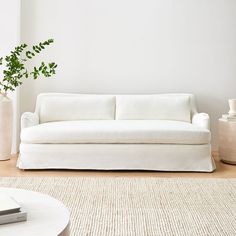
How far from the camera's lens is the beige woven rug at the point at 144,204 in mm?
2508

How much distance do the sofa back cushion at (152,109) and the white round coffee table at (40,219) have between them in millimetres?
2829

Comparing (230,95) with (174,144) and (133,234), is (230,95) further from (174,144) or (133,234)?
(133,234)

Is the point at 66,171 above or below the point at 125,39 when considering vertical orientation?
below

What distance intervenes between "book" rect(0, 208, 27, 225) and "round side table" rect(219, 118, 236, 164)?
3170mm

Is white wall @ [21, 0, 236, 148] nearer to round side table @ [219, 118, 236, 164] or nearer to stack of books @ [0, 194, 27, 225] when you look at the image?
round side table @ [219, 118, 236, 164]

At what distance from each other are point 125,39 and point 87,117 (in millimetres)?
1108

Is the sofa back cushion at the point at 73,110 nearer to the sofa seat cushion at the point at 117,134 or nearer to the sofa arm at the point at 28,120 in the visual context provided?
the sofa arm at the point at 28,120

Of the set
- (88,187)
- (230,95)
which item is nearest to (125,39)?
(230,95)

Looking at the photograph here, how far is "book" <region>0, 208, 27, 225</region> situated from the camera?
1597 millimetres

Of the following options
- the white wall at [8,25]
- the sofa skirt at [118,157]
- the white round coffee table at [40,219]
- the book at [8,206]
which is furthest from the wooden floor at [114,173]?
the book at [8,206]

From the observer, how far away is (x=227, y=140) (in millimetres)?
4441

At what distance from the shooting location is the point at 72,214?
2748 millimetres

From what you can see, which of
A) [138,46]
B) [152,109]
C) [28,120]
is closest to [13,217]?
[28,120]

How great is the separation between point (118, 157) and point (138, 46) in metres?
1.64
